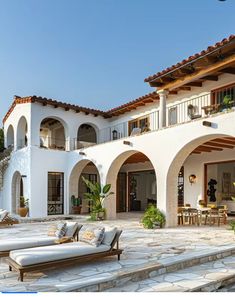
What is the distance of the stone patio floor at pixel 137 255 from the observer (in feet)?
21.3

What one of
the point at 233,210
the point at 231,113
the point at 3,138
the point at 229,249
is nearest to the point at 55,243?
the point at 229,249

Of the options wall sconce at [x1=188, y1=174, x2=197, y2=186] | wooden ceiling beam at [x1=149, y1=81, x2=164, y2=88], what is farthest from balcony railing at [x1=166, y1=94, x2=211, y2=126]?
wall sconce at [x1=188, y1=174, x2=197, y2=186]

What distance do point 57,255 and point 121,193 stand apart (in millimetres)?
15286

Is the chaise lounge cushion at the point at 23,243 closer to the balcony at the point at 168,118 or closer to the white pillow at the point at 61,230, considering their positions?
the white pillow at the point at 61,230

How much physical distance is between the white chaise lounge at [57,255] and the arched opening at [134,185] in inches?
400

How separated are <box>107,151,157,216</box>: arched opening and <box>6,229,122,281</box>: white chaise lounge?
10156mm

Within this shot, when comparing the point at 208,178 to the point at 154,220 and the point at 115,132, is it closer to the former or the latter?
the point at 154,220

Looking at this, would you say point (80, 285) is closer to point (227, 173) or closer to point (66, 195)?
point (66, 195)

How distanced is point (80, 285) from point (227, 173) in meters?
15.4

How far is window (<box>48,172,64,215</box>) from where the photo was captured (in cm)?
1980

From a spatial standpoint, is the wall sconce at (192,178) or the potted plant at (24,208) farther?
the potted plant at (24,208)

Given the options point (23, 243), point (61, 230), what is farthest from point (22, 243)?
point (61, 230)

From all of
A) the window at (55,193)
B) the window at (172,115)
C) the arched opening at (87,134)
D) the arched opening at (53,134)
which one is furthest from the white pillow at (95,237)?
the arched opening at (87,134)

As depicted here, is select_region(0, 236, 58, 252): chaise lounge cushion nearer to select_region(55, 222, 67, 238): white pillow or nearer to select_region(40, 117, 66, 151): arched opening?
select_region(55, 222, 67, 238): white pillow
